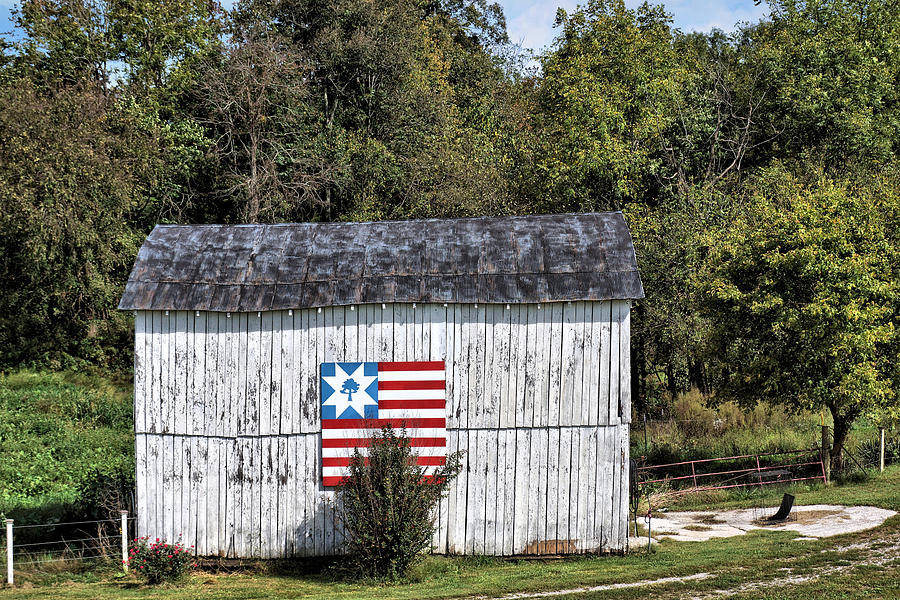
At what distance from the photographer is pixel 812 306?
18812mm

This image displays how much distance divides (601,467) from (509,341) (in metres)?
2.51

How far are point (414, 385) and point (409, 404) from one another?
12.3 inches

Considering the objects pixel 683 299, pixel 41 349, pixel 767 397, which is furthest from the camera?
pixel 41 349

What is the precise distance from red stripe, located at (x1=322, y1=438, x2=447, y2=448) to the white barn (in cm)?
21

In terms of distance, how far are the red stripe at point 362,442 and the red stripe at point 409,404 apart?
20.7 inches

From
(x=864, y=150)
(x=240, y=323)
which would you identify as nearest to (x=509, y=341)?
(x=240, y=323)

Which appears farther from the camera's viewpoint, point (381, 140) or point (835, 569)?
point (381, 140)

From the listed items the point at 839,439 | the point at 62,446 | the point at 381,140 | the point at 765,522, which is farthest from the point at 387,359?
the point at 381,140

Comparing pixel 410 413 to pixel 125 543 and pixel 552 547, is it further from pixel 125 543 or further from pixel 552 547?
pixel 125 543

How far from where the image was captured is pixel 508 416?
1370 cm

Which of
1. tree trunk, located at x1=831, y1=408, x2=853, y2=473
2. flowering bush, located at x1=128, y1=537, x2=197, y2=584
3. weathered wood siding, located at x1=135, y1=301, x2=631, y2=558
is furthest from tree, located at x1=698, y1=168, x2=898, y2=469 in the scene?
flowering bush, located at x1=128, y1=537, x2=197, y2=584

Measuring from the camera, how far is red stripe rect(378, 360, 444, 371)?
44.7ft

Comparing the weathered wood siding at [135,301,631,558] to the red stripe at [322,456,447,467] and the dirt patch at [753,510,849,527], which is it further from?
the dirt patch at [753,510,849,527]

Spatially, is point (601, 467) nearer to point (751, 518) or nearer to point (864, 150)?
point (751, 518)
